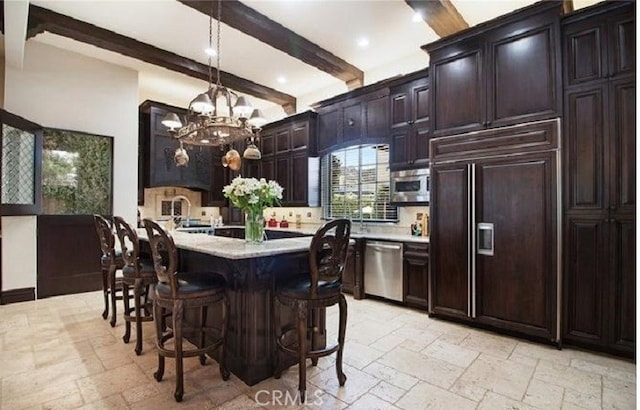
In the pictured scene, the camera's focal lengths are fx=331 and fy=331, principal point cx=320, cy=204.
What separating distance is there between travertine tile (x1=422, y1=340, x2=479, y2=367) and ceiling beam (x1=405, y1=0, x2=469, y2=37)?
326 cm

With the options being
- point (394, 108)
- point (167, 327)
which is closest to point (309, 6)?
point (394, 108)

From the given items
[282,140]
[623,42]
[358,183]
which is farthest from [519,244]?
[282,140]

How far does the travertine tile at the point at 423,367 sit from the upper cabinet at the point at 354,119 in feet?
9.26

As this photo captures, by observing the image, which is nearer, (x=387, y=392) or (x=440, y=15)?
(x=387, y=392)

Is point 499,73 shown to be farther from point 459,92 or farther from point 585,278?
point 585,278

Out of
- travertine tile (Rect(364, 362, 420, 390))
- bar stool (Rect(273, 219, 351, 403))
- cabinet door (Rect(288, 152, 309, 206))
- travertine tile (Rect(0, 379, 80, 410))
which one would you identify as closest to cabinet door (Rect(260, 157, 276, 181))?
cabinet door (Rect(288, 152, 309, 206))

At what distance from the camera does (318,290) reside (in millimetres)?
2182

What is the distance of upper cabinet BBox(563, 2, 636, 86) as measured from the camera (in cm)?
264

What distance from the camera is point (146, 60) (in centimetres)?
460

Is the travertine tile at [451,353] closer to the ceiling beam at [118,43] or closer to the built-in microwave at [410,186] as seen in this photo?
the built-in microwave at [410,186]

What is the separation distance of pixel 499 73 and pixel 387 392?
2972 millimetres

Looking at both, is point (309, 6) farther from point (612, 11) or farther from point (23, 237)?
point (23, 237)

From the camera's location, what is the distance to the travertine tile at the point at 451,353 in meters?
2.65

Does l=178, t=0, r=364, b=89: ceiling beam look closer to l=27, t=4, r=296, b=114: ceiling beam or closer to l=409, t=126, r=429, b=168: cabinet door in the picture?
l=27, t=4, r=296, b=114: ceiling beam
